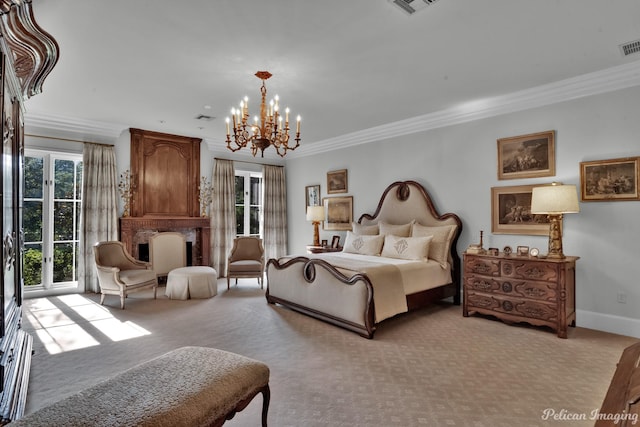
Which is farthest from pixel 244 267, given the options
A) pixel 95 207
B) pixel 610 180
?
pixel 610 180

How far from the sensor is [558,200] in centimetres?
360

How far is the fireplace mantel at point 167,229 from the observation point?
5.87m

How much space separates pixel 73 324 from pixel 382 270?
371 centimetres

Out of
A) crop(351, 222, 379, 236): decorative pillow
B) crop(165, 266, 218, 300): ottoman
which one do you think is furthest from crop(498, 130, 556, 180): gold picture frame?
crop(165, 266, 218, 300): ottoman

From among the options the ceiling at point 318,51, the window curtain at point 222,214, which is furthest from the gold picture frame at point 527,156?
the window curtain at point 222,214

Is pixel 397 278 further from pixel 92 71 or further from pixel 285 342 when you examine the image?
pixel 92 71

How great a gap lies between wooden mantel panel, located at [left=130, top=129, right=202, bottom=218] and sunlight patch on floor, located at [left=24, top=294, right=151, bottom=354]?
6.18 feet

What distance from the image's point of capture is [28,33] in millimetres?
2199

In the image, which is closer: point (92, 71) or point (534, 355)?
point (534, 355)

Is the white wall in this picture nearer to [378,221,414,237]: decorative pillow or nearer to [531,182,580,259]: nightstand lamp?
[531,182,580,259]: nightstand lamp

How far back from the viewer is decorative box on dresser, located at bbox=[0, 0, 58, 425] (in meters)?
1.86

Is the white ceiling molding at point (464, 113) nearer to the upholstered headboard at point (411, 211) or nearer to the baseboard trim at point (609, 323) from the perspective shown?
the upholstered headboard at point (411, 211)

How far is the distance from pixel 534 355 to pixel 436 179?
2.86 m

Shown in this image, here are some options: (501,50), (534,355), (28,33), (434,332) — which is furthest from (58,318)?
(501,50)
